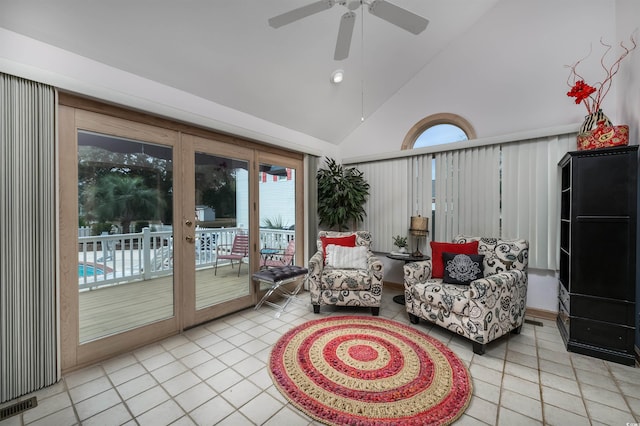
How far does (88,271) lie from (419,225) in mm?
3494

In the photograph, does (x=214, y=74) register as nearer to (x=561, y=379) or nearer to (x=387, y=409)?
(x=387, y=409)

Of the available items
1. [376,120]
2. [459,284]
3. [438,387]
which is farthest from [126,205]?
[376,120]

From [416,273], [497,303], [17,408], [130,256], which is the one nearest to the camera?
[17,408]

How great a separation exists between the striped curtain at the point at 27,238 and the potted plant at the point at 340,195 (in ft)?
9.90

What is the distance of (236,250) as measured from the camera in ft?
10.8

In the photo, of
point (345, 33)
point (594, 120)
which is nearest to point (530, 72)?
point (594, 120)

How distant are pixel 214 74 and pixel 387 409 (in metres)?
3.12

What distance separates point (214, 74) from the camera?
2633 mm

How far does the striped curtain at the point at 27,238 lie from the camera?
5.59ft

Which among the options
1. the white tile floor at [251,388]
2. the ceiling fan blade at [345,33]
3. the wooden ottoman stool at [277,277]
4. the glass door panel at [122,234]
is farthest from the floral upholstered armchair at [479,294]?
the glass door panel at [122,234]

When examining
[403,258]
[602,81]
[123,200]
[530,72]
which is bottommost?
[403,258]

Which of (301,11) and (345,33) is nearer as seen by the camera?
(301,11)

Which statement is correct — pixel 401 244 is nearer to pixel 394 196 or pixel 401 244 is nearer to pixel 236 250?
pixel 394 196

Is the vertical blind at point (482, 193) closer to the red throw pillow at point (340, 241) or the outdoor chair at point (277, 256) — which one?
the red throw pillow at point (340, 241)
